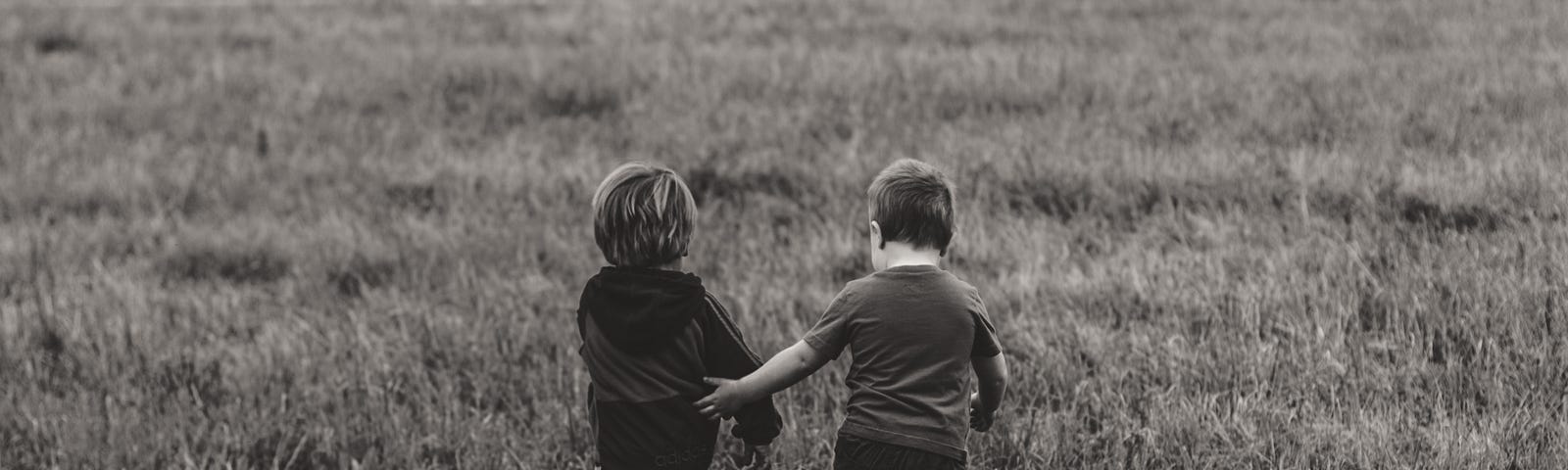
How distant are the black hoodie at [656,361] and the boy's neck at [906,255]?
0.47 metres

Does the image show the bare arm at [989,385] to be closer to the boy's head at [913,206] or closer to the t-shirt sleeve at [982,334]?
the t-shirt sleeve at [982,334]

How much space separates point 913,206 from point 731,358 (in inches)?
25.2

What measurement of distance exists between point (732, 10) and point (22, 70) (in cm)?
601

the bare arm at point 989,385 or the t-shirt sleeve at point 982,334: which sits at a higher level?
the t-shirt sleeve at point 982,334

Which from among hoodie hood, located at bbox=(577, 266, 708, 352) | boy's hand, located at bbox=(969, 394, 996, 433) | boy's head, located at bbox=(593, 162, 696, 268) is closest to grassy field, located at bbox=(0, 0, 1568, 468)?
boy's hand, located at bbox=(969, 394, 996, 433)

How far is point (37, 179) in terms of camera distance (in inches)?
282

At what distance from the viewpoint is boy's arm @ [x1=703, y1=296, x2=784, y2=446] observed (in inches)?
116

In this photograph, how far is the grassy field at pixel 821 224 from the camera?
382 cm

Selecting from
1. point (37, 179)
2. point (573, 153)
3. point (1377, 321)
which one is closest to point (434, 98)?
point (573, 153)

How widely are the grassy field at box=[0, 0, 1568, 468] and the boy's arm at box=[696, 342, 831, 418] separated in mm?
919

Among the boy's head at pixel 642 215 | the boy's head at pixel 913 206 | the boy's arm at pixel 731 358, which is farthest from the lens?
the boy's arm at pixel 731 358

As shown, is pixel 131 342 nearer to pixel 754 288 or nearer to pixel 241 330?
pixel 241 330

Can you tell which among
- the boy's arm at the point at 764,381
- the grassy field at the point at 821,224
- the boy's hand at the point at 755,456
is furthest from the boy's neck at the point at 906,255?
the grassy field at the point at 821,224

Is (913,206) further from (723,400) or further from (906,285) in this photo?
(723,400)
